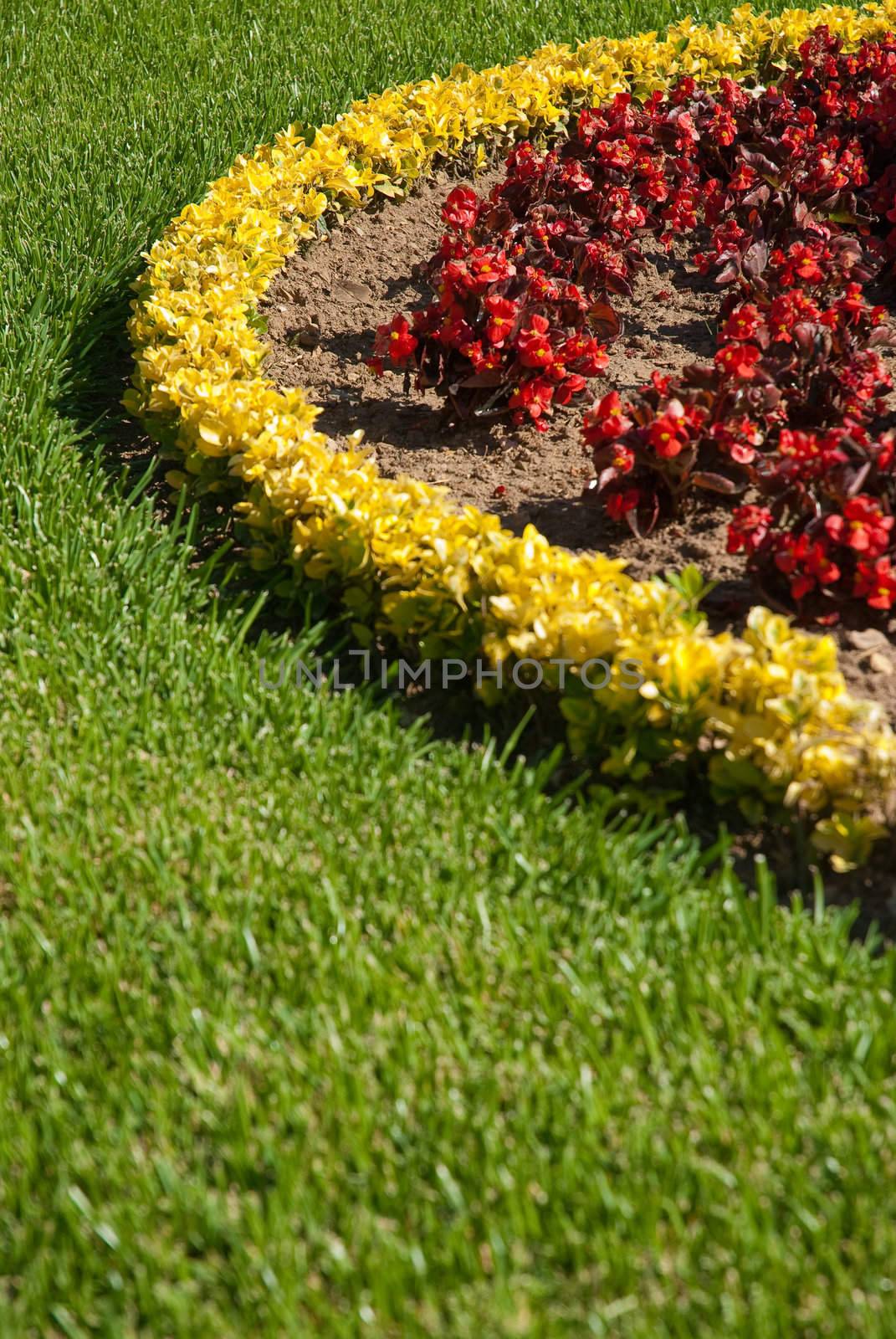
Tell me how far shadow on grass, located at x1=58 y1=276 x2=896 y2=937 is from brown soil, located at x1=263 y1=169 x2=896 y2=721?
1.45 feet

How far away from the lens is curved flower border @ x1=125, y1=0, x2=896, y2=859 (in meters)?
2.53

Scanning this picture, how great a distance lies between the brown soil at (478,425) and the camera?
10.9 feet

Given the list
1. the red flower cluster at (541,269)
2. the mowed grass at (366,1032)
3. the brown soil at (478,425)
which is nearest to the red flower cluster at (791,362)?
the brown soil at (478,425)

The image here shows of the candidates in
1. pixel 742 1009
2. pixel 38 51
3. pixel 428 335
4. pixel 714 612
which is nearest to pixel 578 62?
pixel 428 335

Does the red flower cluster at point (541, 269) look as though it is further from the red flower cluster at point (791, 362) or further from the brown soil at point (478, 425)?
the red flower cluster at point (791, 362)

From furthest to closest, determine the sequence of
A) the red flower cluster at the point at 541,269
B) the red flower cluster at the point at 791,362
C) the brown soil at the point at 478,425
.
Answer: the red flower cluster at the point at 541,269 < the brown soil at the point at 478,425 < the red flower cluster at the point at 791,362

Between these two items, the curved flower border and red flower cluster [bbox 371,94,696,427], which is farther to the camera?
red flower cluster [bbox 371,94,696,427]

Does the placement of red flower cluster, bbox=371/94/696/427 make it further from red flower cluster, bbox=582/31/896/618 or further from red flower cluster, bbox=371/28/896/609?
red flower cluster, bbox=582/31/896/618

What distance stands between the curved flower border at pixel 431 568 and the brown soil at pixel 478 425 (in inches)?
5.6

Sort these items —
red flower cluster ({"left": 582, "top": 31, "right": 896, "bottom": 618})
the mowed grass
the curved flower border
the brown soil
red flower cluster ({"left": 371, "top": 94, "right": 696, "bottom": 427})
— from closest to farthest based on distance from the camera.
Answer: the mowed grass → the curved flower border → red flower cluster ({"left": 582, "top": 31, "right": 896, "bottom": 618}) → the brown soil → red flower cluster ({"left": 371, "top": 94, "right": 696, "bottom": 427})

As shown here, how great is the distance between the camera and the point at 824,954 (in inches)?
90.2

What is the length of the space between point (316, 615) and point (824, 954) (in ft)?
4.78

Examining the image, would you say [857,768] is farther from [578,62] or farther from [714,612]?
[578,62]

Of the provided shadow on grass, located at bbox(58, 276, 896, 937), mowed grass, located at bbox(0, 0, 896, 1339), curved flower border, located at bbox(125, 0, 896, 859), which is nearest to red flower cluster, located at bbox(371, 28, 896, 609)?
curved flower border, located at bbox(125, 0, 896, 859)
